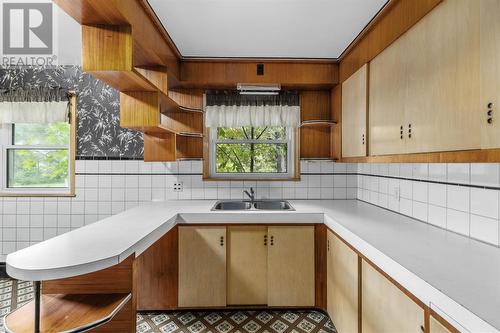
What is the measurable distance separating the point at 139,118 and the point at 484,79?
6.46 feet

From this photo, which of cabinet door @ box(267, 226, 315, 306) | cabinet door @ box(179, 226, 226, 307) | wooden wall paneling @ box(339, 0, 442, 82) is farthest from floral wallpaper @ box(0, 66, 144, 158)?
wooden wall paneling @ box(339, 0, 442, 82)

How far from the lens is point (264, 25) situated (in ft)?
6.56

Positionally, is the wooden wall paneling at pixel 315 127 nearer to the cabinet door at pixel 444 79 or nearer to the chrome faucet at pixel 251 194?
the chrome faucet at pixel 251 194

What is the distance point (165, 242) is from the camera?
2303mm

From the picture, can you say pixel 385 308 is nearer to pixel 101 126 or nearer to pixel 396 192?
pixel 396 192

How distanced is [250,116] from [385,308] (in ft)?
6.76

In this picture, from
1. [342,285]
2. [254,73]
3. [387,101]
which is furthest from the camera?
[254,73]

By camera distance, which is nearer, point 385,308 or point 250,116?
point 385,308

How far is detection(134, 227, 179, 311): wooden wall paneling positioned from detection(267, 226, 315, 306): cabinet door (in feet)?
2.65

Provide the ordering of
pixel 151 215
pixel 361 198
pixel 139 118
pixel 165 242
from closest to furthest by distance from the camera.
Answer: pixel 139 118 < pixel 151 215 < pixel 165 242 < pixel 361 198

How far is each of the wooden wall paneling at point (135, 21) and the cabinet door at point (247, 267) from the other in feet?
5.04

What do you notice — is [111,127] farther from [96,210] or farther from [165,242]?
[165,242]

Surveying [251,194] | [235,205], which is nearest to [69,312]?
[235,205]

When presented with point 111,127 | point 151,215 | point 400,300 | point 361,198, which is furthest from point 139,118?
point 361,198
